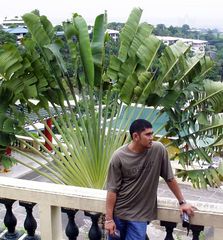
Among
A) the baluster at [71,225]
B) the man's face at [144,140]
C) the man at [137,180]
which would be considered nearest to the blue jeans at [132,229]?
the man at [137,180]

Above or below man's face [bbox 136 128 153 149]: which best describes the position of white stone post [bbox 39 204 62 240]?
below

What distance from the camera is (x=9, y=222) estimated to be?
2939 millimetres

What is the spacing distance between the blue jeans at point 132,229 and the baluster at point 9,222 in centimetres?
74

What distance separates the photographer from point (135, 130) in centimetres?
276

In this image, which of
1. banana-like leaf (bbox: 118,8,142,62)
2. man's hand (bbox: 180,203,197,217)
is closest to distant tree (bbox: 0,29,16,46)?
banana-like leaf (bbox: 118,8,142,62)

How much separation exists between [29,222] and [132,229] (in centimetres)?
74

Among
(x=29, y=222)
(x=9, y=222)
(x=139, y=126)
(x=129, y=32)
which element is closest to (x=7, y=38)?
(x=129, y=32)

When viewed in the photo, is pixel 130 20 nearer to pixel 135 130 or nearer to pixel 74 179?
pixel 74 179

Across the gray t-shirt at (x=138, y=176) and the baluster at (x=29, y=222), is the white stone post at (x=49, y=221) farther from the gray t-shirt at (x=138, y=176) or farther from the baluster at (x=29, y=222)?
the gray t-shirt at (x=138, y=176)

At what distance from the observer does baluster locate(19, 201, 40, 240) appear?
280cm

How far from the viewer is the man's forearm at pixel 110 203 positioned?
8.57ft

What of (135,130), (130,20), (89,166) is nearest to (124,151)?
(135,130)

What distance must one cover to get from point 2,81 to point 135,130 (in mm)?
3746

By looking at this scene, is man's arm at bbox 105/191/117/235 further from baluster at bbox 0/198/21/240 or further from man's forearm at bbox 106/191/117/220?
baluster at bbox 0/198/21/240
